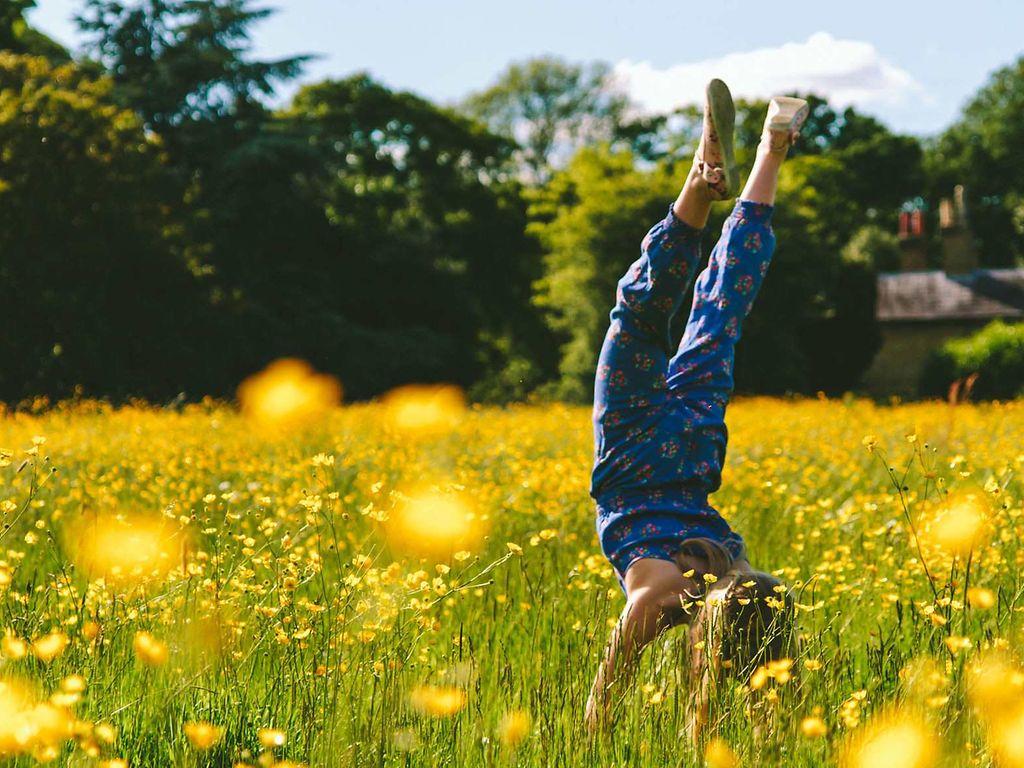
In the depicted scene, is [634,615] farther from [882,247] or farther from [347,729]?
[882,247]

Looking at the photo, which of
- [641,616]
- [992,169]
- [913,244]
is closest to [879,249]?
[913,244]

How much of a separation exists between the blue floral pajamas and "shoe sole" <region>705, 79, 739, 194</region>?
236mm

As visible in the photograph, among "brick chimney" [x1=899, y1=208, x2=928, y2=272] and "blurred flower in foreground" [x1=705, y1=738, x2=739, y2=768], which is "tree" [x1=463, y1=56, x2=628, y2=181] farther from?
"blurred flower in foreground" [x1=705, y1=738, x2=739, y2=768]

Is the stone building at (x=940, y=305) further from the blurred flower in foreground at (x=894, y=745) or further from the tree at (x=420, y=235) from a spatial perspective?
the blurred flower in foreground at (x=894, y=745)

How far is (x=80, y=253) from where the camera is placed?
18.5 m

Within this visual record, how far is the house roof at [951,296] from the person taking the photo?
32.5 m

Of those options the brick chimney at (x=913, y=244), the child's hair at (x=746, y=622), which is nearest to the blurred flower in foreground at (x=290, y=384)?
the child's hair at (x=746, y=622)

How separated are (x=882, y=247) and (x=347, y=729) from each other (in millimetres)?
39759

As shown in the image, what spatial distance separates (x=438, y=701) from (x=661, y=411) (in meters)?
1.30

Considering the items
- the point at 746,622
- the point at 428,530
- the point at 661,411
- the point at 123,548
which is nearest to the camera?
the point at 746,622

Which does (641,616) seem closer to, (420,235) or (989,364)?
(989,364)

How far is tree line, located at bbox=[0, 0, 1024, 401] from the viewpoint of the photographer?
18.5 metres

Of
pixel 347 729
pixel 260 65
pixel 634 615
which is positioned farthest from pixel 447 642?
pixel 260 65

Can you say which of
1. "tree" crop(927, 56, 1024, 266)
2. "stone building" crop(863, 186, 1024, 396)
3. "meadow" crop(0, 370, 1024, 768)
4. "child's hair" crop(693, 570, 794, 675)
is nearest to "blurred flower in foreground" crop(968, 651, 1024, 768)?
"meadow" crop(0, 370, 1024, 768)
